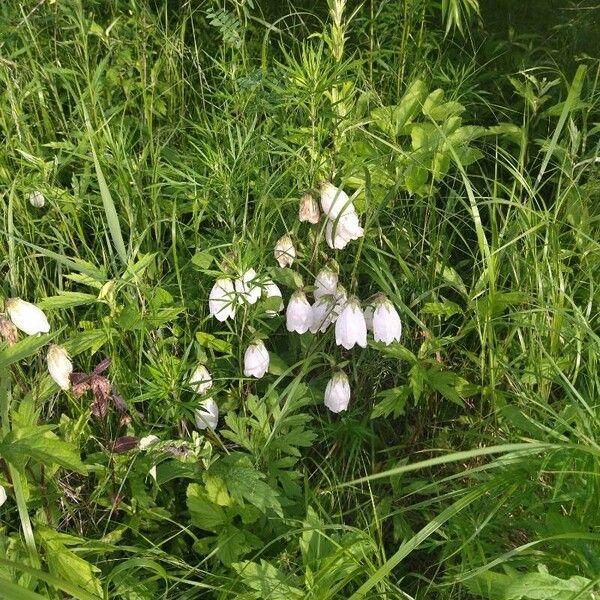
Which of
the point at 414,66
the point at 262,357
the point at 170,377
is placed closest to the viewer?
the point at 170,377

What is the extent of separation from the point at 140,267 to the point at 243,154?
1.62 feet

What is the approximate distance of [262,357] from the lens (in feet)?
6.59

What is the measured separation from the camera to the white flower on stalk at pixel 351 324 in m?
1.94

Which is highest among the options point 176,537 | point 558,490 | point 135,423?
point 558,490

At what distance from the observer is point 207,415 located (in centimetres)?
202

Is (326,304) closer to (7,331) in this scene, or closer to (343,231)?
(343,231)

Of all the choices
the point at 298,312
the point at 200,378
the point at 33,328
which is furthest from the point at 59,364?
the point at 298,312

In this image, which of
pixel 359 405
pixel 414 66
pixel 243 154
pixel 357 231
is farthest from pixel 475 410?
pixel 414 66

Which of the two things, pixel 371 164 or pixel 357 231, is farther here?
pixel 371 164

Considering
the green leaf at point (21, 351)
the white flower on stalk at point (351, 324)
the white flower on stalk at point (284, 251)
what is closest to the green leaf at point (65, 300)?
the green leaf at point (21, 351)

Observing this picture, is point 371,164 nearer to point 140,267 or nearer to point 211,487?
point 140,267

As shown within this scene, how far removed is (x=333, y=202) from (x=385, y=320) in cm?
29

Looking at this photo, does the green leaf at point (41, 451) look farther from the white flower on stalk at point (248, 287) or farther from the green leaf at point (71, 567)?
the white flower on stalk at point (248, 287)

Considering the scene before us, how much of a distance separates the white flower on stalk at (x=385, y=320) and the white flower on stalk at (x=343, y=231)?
181mm
